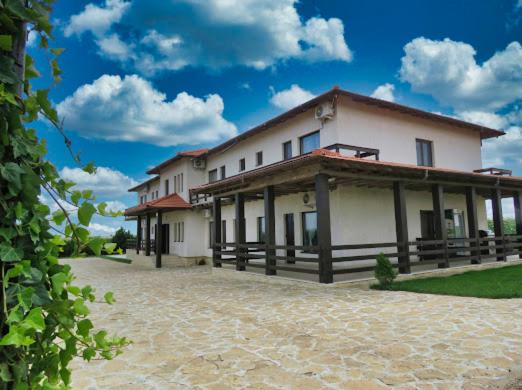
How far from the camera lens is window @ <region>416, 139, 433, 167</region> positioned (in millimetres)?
15453

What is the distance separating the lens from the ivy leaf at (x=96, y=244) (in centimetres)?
131

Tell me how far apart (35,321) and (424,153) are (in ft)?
55.6

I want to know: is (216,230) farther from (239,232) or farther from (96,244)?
(96,244)

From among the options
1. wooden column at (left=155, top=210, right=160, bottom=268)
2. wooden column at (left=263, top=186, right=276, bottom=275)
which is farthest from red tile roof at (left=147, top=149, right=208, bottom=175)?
wooden column at (left=263, top=186, right=276, bottom=275)

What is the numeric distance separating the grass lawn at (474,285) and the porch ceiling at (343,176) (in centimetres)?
314

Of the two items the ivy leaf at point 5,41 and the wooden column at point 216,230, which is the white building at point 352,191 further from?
the ivy leaf at point 5,41

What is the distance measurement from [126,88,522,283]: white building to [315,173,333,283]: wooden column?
1.1 inches

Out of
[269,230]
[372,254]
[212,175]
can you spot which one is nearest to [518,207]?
[372,254]

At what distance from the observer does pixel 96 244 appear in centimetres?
133

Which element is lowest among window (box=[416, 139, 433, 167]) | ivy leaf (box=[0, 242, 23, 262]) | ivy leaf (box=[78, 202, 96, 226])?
ivy leaf (box=[0, 242, 23, 262])

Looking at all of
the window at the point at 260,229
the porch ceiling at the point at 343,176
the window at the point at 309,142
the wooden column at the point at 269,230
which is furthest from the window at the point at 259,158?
the wooden column at the point at 269,230

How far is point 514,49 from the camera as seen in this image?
Answer: 15266 mm

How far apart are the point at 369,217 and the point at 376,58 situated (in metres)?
6.58

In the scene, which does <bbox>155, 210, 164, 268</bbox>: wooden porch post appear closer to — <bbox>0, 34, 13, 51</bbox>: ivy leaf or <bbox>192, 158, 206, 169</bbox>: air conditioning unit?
<bbox>192, 158, 206, 169</bbox>: air conditioning unit
